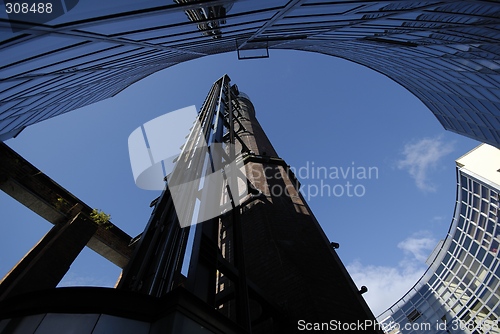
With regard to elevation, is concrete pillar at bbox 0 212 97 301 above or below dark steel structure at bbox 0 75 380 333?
above

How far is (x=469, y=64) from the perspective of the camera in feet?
29.1

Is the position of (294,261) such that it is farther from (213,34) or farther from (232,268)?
(213,34)

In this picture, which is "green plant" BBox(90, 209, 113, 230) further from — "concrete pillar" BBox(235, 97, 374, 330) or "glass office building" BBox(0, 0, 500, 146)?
"concrete pillar" BBox(235, 97, 374, 330)

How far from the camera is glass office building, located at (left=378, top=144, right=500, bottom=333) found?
20.8 meters

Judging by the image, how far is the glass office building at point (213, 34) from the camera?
281 centimetres

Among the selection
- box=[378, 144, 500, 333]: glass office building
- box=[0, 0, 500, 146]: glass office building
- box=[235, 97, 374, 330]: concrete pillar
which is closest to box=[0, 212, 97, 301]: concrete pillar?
box=[0, 0, 500, 146]: glass office building

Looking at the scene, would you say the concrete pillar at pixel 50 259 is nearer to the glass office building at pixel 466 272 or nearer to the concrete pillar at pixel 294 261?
the concrete pillar at pixel 294 261

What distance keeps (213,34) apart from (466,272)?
2969cm

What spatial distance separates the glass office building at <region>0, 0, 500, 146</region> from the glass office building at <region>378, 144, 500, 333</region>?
14.1 m

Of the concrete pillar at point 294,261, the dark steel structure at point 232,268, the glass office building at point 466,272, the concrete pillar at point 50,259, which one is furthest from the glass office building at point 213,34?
the glass office building at point 466,272

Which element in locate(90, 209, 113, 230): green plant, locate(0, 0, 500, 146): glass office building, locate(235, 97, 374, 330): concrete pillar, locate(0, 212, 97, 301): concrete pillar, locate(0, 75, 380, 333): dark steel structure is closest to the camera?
locate(0, 75, 380, 333): dark steel structure

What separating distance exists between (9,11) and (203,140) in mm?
5289

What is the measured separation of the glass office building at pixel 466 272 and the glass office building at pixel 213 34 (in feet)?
46.3

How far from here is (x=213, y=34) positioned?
20.6ft
